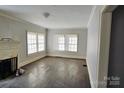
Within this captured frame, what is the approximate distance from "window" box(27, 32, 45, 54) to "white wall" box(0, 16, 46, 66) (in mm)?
→ 303

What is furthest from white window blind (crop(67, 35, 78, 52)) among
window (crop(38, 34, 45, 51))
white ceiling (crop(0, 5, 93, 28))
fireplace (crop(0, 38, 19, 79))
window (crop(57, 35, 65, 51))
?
fireplace (crop(0, 38, 19, 79))

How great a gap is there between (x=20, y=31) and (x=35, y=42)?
1618mm

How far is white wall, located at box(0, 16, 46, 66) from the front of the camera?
376 cm

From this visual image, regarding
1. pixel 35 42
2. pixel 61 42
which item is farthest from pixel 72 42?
pixel 35 42

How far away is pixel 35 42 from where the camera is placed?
6.19m

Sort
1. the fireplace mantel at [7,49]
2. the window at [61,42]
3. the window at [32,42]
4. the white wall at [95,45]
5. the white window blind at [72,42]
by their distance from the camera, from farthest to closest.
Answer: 1. the window at [61,42]
2. the white window blind at [72,42]
3. the window at [32,42]
4. the fireplace mantel at [7,49]
5. the white wall at [95,45]

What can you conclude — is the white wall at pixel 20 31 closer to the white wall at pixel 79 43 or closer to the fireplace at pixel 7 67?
the fireplace at pixel 7 67

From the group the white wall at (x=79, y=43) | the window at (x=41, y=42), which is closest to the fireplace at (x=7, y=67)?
the window at (x=41, y=42)

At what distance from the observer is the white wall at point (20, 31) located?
3.76m

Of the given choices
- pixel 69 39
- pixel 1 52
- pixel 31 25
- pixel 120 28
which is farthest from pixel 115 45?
pixel 69 39

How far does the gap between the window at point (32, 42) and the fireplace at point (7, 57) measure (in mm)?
1521

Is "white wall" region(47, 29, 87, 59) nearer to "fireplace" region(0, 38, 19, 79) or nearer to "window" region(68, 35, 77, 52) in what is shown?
"window" region(68, 35, 77, 52)

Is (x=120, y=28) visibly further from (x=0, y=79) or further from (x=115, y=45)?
(x=0, y=79)
